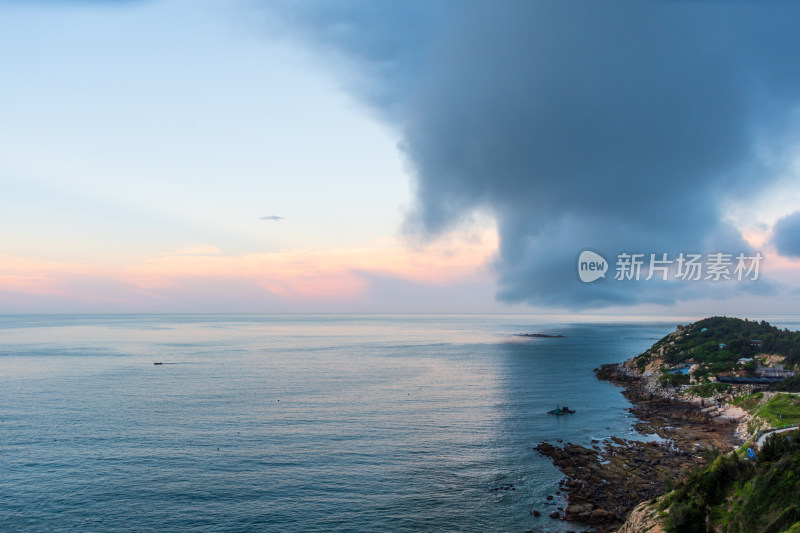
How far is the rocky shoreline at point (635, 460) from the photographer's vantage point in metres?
49.5

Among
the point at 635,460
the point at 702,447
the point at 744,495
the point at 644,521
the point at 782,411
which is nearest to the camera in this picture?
the point at 744,495

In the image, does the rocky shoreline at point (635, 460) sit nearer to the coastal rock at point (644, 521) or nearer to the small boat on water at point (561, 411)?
the coastal rock at point (644, 521)

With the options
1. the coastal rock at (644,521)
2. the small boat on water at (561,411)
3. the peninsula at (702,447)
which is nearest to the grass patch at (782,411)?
the peninsula at (702,447)

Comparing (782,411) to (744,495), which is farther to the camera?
(782,411)

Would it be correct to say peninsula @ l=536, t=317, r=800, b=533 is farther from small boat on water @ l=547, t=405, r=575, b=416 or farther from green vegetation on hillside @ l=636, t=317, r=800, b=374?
small boat on water @ l=547, t=405, r=575, b=416

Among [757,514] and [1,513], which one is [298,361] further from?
[757,514]

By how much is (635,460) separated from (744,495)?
33.3 metres

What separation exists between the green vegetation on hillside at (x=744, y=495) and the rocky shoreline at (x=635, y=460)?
26.3ft

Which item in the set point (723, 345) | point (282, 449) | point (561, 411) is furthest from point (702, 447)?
point (723, 345)

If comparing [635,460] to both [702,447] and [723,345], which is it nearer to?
[702,447]

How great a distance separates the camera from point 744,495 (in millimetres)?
33562

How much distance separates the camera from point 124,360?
173m

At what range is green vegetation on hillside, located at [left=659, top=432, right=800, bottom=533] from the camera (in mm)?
29703

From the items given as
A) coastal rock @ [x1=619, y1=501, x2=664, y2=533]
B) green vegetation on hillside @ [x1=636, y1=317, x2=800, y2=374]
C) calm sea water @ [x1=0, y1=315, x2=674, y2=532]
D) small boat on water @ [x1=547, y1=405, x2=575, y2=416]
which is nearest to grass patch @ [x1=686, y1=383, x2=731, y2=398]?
green vegetation on hillside @ [x1=636, y1=317, x2=800, y2=374]
